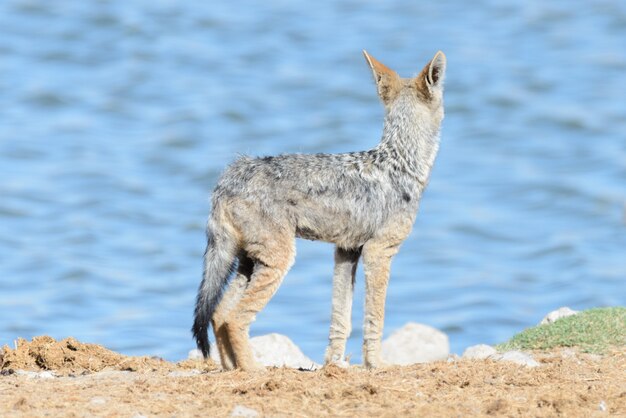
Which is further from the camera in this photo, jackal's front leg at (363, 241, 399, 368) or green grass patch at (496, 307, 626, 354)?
green grass patch at (496, 307, 626, 354)

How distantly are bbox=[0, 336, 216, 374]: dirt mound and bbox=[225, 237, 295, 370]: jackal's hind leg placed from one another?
0.74m

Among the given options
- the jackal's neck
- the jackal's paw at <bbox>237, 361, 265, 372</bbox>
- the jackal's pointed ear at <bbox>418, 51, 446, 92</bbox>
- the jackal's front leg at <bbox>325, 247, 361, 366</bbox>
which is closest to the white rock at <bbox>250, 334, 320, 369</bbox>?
the jackal's front leg at <bbox>325, 247, 361, 366</bbox>

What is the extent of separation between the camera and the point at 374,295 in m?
10.3

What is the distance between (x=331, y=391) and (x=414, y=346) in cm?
507

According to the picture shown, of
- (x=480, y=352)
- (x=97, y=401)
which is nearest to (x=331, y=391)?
(x=97, y=401)

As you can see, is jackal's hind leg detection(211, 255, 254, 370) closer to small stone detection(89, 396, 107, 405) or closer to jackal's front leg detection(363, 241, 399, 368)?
jackal's front leg detection(363, 241, 399, 368)

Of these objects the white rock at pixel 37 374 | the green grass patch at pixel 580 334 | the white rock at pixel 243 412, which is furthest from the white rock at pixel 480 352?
the white rock at pixel 37 374

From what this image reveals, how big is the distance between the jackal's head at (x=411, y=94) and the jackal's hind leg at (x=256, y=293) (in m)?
1.91

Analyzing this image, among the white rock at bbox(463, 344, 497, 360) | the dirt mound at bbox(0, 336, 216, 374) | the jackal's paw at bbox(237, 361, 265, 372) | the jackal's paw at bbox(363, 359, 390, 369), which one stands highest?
the white rock at bbox(463, 344, 497, 360)

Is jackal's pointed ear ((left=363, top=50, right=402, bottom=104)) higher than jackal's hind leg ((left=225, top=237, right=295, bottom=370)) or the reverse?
higher

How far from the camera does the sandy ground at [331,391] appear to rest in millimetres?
8430

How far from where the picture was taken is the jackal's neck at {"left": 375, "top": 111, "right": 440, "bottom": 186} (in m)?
10.8

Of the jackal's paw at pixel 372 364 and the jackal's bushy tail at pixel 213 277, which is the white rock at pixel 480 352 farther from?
the jackal's bushy tail at pixel 213 277

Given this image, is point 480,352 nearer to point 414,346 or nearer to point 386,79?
point 414,346
